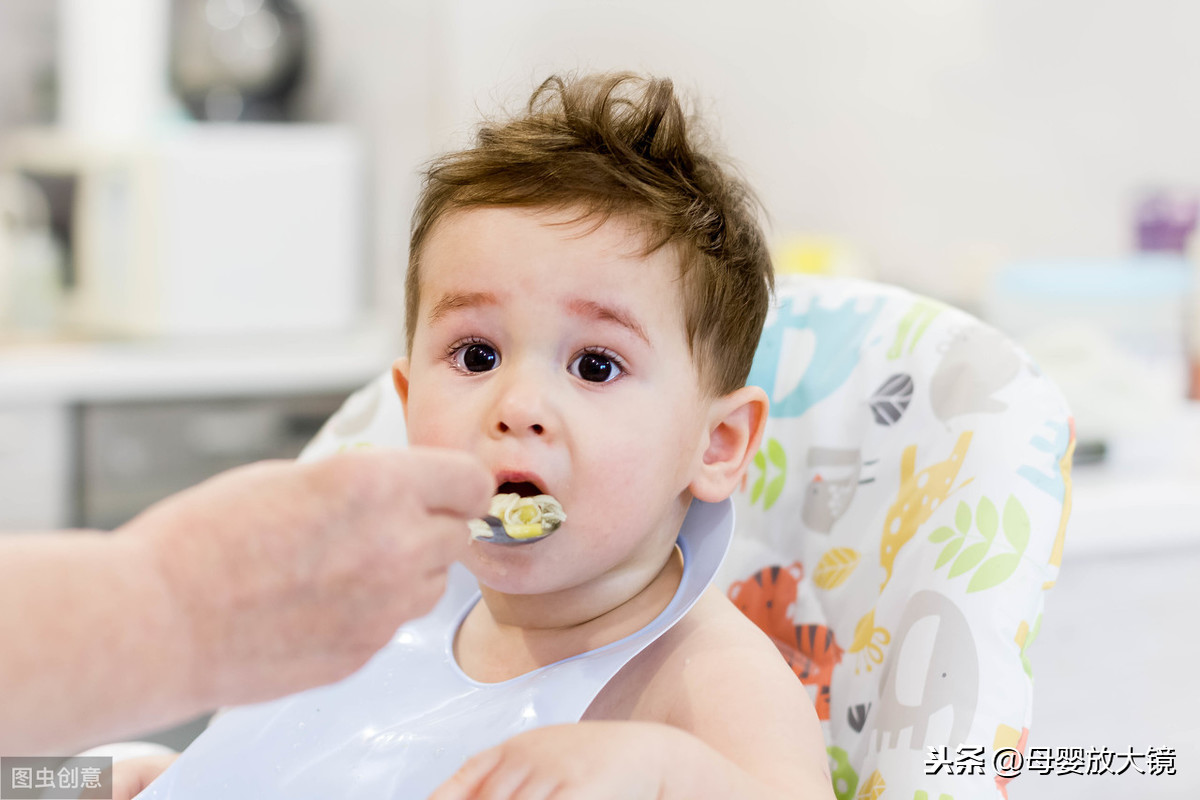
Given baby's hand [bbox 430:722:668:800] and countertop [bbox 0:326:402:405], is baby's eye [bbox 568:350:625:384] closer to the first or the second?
baby's hand [bbox 430:722:668:800]

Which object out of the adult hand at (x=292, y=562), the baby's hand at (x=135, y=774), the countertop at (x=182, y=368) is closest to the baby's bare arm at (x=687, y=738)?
the adult hand at (x=292, y=562)

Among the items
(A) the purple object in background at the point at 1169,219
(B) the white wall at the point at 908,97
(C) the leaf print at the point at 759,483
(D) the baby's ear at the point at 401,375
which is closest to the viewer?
(D) the baby's ear at the point at 401,375

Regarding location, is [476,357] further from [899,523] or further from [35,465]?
[35,465]

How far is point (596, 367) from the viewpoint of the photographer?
0.75 metres

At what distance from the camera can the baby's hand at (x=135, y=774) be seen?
89 cm

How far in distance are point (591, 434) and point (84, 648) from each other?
35 centimetres

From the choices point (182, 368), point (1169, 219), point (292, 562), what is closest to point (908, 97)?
point (1169, 219)

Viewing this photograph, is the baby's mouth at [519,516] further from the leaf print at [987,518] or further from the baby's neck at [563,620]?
the leaf print at [987,518]

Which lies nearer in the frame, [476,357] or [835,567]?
[476,357]

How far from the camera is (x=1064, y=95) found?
1.95 meters

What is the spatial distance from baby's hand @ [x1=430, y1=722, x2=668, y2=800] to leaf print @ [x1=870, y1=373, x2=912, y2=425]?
16.2 inches

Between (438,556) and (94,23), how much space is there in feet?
8.07

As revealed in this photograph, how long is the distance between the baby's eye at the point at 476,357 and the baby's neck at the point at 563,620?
0.18 metres

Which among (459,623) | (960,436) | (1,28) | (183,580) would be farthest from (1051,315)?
(1,28)
